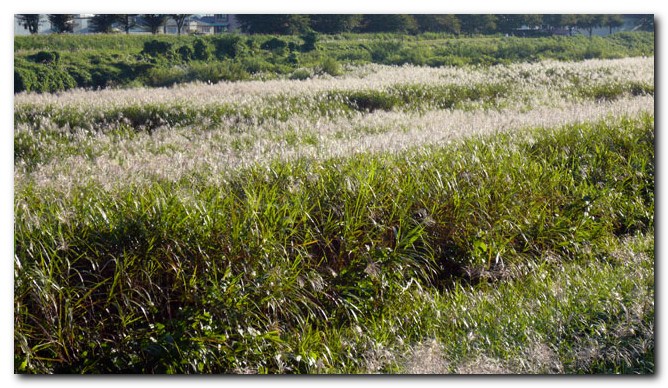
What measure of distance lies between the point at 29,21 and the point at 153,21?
0.78 metres

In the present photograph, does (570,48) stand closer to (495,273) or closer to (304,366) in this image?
(495,273)

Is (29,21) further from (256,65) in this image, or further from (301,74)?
(301,74)

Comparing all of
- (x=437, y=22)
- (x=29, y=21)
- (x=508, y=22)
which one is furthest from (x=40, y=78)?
(x=508, y=22)

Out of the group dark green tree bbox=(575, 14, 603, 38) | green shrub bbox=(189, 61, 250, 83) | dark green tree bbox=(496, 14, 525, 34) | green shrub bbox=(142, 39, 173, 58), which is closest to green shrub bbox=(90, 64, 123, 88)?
green shrub bbox=(142, 39, 173, 58)

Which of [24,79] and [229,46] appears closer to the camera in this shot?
[24,79]

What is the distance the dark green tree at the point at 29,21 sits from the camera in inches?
164

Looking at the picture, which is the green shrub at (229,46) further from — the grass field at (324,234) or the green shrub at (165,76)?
the grass field at (324,234)

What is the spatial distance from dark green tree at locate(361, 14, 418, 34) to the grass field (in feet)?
2.96

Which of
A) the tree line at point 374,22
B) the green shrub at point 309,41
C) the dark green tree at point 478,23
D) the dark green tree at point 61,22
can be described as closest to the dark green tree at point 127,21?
→ the tree line at point 374,22

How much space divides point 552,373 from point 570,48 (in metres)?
3.07

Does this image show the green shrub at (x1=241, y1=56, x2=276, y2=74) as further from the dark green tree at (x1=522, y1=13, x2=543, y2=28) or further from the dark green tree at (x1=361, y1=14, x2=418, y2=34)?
the dark green tree at (x1=522, y1=13, x2=543, y2=28)

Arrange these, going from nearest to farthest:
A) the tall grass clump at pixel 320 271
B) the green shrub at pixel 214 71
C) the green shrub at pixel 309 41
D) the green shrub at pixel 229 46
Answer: the tall grass clump at pixel 320 271 → the green shrub at pixel 309 41 → the green shrub at pixel 229 46 → the green shrub at pixel 214 71

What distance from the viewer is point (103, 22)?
14.4 feet
